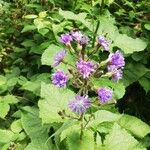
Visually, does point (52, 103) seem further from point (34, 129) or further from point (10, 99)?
point (10, 99)

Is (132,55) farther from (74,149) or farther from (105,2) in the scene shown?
(74,149)

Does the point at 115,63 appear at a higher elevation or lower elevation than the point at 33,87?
higher

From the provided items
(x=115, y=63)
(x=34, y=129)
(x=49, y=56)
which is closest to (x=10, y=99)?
(x=34, y=129)

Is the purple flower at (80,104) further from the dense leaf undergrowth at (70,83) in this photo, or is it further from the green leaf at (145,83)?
the green leaf at (145,83)

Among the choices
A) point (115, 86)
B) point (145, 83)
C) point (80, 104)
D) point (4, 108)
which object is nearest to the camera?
point (80, 104)

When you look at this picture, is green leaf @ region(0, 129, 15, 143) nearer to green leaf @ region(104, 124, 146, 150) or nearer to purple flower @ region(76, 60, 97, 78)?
green leaf @ region(104, 124, 146, 150)

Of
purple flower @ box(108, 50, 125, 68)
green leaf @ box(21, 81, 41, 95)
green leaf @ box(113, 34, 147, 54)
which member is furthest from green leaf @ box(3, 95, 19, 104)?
purple flower @ box(108, 50, 125, 68)
